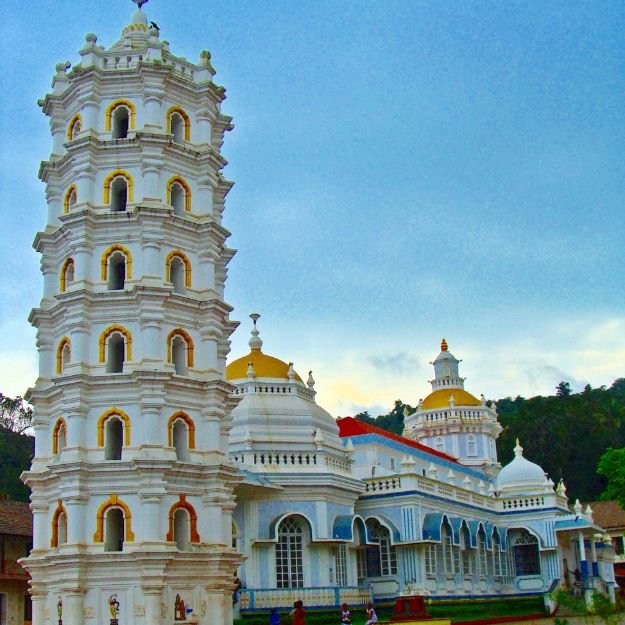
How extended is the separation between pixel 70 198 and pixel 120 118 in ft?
9.42

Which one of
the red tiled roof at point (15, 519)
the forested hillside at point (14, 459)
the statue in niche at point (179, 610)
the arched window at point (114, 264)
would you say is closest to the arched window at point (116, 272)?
the arched window at point (114, 264)

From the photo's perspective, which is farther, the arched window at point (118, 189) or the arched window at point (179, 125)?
the arched window at point (179, 125)

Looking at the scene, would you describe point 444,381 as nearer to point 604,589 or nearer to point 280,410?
point 604,589

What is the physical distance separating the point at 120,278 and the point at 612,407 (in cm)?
6968

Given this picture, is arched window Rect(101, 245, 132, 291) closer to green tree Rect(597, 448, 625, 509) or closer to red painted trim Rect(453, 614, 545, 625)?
red painted trim Rect(453, 614, 545, 625)

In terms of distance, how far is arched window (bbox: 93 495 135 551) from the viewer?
2325 centimetres

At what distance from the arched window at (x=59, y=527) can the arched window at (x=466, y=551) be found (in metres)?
17.9

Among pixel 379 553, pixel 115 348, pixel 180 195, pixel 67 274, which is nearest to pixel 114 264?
pixel 67 274

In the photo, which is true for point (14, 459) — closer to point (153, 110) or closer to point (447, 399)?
point (447, 399)

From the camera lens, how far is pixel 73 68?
27562 millimetres

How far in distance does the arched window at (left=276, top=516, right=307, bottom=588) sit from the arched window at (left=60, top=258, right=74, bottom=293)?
10.8 meters

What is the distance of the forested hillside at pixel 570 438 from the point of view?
79000mm

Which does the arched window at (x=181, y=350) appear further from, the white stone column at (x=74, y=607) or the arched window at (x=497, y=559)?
the arched window at (x=497, y=559)

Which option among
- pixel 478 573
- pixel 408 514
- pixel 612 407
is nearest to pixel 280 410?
pixel 408 514
